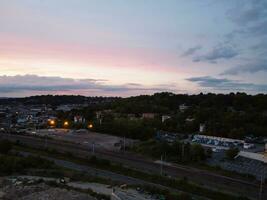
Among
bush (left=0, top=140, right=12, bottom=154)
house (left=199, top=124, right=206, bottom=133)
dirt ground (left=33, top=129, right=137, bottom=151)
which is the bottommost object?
dirt ground (left=33, top=129, right=137, bottom=151)

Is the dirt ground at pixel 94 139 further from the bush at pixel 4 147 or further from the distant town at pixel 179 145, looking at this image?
the bush at pixel 4 147

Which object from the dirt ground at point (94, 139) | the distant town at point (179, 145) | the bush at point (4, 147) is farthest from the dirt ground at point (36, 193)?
the dirt ground at point (94, 139)

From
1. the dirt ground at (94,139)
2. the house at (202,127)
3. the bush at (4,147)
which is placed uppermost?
the house at (202,127)

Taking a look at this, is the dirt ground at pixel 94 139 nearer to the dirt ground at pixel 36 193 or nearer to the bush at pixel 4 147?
the bush at pixel 4 147

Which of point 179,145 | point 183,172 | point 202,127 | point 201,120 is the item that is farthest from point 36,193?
point 201,120

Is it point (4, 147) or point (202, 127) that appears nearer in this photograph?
point (4, 147)

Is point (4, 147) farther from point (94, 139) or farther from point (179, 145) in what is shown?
point (179, 145)

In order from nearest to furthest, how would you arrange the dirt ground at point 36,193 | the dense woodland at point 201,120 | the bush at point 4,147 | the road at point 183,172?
the dirt ground at point 36,193 → the road at point 183,172 → the bush at point 4,147 → the dense woodland at point 201,120

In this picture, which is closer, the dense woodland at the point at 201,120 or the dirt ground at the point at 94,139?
the dirt ground at the point at 94,139

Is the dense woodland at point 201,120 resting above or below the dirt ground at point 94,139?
above

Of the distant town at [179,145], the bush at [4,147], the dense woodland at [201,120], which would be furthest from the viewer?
the dense woodland at [201,120]

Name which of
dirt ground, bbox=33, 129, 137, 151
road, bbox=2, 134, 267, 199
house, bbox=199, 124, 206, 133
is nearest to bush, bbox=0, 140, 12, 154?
road, bbox=2, 134, 267, 199

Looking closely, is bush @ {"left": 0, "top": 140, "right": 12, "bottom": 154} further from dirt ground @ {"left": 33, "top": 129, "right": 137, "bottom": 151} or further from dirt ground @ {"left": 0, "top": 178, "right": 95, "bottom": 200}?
dirt ground @ {"left": 0, "top": 178, "right": 95, "bottom": 200}
